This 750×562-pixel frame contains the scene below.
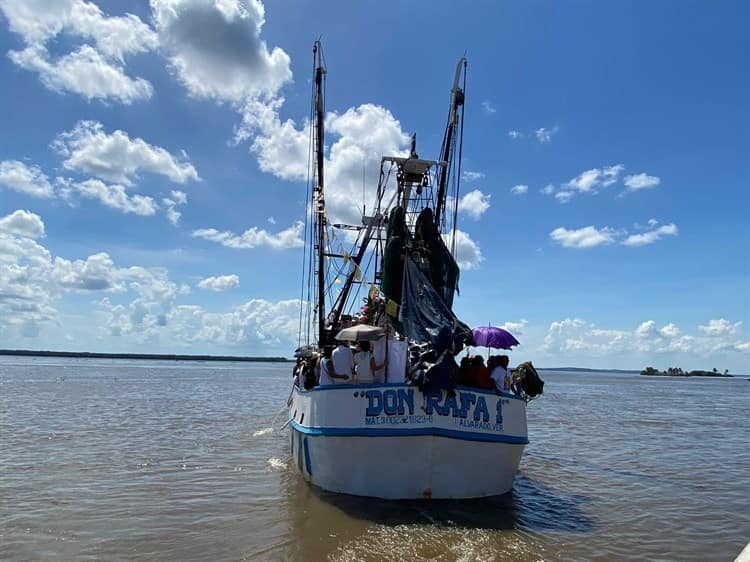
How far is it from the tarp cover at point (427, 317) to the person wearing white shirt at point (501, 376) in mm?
774

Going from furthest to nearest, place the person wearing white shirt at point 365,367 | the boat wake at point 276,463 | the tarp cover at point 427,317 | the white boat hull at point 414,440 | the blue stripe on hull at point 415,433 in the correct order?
the boat wake at point 276,463
the person wearing white shirt at point 365,367
the tarp cover at point 427,317
the white boat hull at point 414,440
the blue stripe on hull at point 415,433

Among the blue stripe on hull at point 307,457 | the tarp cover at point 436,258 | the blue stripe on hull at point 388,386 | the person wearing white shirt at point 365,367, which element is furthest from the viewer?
the tarp cover at point 436,258

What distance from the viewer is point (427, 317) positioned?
11.2 m

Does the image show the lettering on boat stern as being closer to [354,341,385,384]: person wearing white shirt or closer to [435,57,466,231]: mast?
[354,341,385,384]: person wearing white shirt

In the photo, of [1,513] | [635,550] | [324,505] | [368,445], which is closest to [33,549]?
[1,513]

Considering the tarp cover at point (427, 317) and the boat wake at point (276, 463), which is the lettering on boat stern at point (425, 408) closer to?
the tarp cover at point (427, 317)

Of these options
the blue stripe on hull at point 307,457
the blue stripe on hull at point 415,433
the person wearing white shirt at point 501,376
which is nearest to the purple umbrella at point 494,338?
the person wearing white shirt at point 501,376

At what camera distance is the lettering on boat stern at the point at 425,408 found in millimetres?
9656

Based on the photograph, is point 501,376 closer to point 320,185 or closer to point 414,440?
point 414,440

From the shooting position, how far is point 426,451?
9617mm

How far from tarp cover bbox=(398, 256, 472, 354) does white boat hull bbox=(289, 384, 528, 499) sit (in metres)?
0.99

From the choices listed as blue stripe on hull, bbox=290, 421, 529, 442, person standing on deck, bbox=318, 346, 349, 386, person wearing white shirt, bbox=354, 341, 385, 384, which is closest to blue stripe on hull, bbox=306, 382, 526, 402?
person standing on deck, bbox=318, 346, 349, 386

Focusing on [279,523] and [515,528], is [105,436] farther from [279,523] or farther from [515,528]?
[515,528]

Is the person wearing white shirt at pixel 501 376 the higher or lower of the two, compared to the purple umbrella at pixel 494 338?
lower
